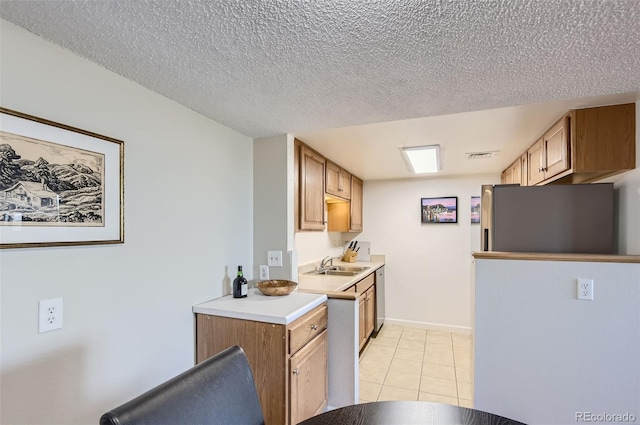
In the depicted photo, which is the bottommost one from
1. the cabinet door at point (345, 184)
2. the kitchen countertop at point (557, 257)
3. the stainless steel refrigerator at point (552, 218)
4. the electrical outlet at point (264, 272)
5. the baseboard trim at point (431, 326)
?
the baseboard trim at point (431, 326)

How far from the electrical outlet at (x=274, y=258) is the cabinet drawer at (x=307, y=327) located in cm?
45

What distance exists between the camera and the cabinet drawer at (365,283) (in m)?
3.20

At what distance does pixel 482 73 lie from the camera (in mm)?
1397

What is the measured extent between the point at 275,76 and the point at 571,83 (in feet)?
4.58

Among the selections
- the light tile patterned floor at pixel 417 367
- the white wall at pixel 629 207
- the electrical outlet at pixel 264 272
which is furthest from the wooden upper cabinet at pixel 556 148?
the electrical outlet at pixel 264 272

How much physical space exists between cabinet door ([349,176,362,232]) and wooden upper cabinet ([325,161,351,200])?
19cm

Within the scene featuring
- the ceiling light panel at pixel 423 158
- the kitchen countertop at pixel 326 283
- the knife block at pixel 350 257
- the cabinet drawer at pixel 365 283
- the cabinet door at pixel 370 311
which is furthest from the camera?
the knife block at pixel 350 257

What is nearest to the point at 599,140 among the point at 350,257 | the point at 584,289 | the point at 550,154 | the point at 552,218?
the point at 550,154

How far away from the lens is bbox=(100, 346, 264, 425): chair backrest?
0.75m

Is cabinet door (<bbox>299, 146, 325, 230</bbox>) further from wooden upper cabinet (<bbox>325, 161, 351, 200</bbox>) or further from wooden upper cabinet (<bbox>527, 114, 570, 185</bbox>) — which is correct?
wooden upper cabinet (<bbox>527, 114, 570, 185</bbox>)

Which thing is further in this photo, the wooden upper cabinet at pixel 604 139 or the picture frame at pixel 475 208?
the picture frame at pixel 475 208

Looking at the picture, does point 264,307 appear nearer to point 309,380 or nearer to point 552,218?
point 309,380
